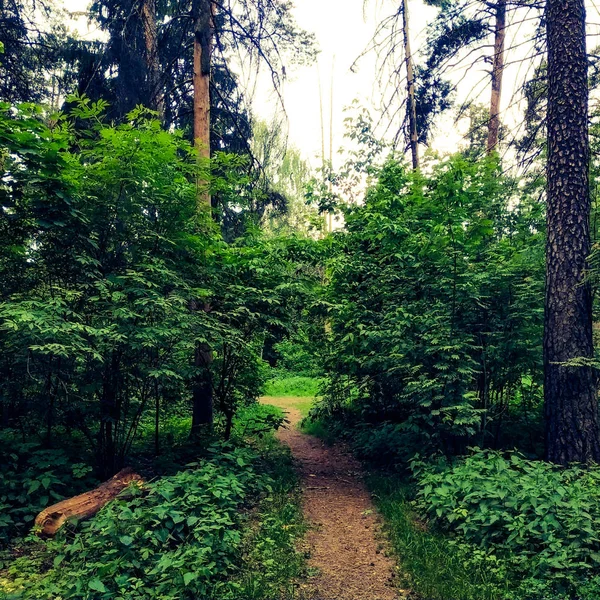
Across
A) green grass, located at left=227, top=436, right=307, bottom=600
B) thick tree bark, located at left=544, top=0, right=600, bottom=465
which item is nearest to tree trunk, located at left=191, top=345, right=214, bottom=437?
green grass, located at left=227, top=436, right=307, bottom=600

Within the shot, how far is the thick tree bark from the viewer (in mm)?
5375

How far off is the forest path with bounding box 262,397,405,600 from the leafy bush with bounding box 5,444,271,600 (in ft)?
2.91

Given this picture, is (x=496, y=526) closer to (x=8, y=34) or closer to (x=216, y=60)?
(x=216, y=60)

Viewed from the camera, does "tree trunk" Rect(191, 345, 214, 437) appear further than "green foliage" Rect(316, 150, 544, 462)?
Yes

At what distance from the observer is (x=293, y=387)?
701 inches

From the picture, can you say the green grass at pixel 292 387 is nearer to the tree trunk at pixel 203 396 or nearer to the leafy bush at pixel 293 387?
the leafy bush at pixel 293 387

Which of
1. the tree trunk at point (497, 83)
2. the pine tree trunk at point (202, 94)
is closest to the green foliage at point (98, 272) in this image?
the pine tree trunk at point (202, 94)

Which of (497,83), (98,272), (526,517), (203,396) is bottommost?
(526,517)

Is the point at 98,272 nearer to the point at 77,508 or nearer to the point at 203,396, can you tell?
the point at 77,508

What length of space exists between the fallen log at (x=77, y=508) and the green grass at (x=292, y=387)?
36.2ft

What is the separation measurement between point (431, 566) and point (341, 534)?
1306 mm

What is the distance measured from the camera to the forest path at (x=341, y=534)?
375 centimetres

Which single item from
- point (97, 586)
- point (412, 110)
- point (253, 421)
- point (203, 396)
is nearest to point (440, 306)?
point (203, 396)

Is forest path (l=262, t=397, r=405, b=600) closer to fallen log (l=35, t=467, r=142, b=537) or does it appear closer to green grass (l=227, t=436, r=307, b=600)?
green grass (l=227, t=436, r=307, b=600)
